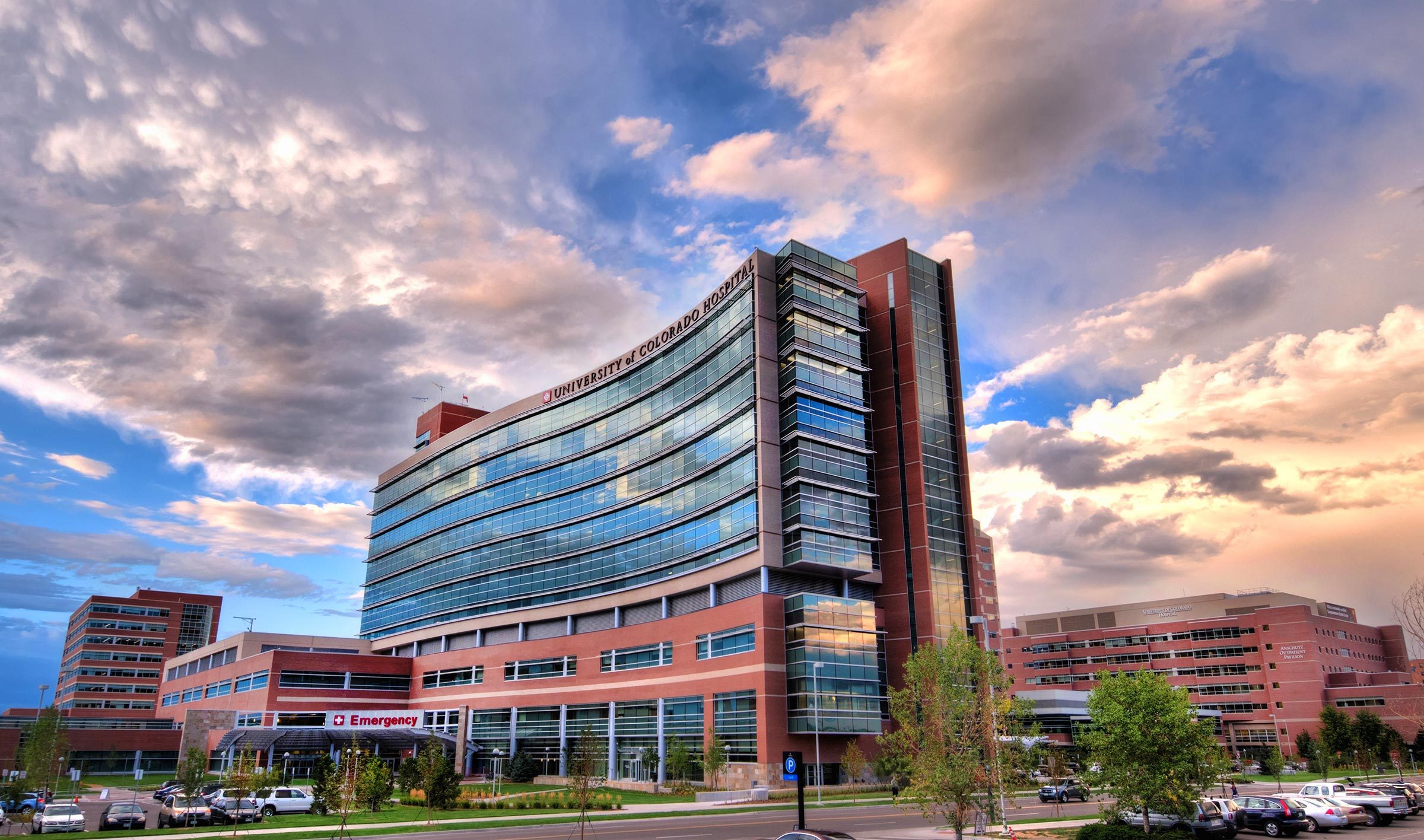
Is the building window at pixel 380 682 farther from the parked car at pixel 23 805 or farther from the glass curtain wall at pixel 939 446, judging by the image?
the glass curtain wall at pixel 939 446

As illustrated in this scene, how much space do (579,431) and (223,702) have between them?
61.4 meters

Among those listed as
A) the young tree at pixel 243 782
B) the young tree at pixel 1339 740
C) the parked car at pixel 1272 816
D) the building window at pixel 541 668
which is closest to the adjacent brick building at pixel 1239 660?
the young tree at pixel 1339 740

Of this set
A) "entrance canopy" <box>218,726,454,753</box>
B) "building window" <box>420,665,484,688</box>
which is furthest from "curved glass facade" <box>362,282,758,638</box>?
"entrance canopy" <box>218,726,454,753</box>

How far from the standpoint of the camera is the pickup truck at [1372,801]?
42.8 meters

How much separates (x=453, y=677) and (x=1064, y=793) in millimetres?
78222

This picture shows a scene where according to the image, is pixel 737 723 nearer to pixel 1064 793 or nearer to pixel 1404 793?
pixel 1064 793

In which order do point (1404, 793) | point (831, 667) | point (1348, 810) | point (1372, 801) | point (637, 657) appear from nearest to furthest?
point (1348, 810) → point (1372, 801) → point (1404, 793) → point (831, 667) → point (637, 657)

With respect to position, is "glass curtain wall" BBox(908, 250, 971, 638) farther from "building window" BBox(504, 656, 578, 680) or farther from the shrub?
the shrub

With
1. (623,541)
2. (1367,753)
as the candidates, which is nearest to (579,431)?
(623,541)

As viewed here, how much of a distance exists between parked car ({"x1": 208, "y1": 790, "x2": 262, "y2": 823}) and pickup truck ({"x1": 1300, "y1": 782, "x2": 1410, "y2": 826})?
55.0 meters

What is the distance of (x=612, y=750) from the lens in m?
86.4

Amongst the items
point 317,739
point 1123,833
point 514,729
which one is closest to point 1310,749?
point 514,729

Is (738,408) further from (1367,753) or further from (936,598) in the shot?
(1367,753)

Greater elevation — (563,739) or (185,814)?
(563,739)
